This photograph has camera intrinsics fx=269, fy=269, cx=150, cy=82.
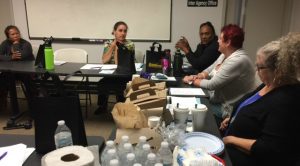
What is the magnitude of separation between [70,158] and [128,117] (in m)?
0.38

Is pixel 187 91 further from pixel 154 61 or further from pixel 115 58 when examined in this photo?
pixel 115 58

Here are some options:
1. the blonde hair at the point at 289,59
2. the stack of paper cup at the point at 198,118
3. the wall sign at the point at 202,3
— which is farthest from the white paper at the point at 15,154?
the wall sign at the point at 202,3

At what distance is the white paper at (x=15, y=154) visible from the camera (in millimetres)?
Answer: 1141

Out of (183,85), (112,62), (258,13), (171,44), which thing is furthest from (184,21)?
(183,85)

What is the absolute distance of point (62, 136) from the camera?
1135mm

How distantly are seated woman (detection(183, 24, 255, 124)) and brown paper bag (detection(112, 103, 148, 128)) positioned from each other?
1.12m

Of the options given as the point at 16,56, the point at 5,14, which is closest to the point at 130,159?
the point at 16,56

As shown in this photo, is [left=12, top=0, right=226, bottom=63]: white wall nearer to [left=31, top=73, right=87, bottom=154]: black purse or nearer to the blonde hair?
the blonde hair

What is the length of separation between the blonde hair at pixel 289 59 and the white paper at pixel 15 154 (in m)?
1.30

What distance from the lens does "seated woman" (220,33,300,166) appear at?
1.36 m

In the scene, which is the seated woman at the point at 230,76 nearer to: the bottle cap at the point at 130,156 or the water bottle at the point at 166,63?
the water bottle at the point at 166,63

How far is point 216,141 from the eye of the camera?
1342 mm

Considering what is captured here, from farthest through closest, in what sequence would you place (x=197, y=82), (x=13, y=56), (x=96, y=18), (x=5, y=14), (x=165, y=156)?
1. (x=5, y=14)
2. (x=96, y=18)
3. (x=13, y=56)
4. (x=197, y=82)
5. (x=165, y=156)

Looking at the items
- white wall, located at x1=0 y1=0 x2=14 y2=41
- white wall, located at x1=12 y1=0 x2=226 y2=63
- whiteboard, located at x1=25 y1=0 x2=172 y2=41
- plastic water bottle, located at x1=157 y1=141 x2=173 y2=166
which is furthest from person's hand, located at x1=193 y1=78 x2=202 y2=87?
white wall, located at x1=0 y1=0 x2=14 y2=41
